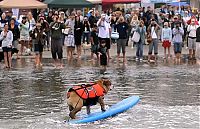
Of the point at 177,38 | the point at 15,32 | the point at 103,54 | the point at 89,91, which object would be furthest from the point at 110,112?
the point at 177,38

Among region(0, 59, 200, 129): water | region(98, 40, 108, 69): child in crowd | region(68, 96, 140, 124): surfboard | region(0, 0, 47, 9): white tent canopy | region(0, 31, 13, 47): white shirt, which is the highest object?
region(0, 0, 47, 9): white tent canopy

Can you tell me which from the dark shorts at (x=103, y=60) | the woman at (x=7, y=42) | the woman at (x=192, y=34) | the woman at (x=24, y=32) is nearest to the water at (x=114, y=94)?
the dark shorts at (x=103, y=60)

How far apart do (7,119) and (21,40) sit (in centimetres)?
1357

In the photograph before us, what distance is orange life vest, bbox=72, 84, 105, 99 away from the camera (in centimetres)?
Result: 1088

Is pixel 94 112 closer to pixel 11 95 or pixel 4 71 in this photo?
pixel 11 95

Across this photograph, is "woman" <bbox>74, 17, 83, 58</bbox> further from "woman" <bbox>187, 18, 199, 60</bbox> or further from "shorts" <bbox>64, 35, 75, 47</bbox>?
"woman" <bbox>187, 18, 199, 60</bbox>

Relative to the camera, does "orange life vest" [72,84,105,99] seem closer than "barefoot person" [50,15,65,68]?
Yes

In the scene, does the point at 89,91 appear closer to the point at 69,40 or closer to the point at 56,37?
the point at 56,37

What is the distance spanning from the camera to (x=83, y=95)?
10.9m

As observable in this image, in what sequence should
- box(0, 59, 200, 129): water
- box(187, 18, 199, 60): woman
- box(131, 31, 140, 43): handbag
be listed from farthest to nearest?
box(187, 18, 199, 60): woman < box(131, 31, 140, 43): handbag < box(0, 59, 200, 129): water

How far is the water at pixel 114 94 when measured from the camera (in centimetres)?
1099

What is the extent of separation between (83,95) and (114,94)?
12.7 ft

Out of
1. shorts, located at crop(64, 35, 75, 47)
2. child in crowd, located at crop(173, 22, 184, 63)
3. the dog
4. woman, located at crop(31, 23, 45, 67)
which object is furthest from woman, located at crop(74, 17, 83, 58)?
the dog

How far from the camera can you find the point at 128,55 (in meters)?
25.7
